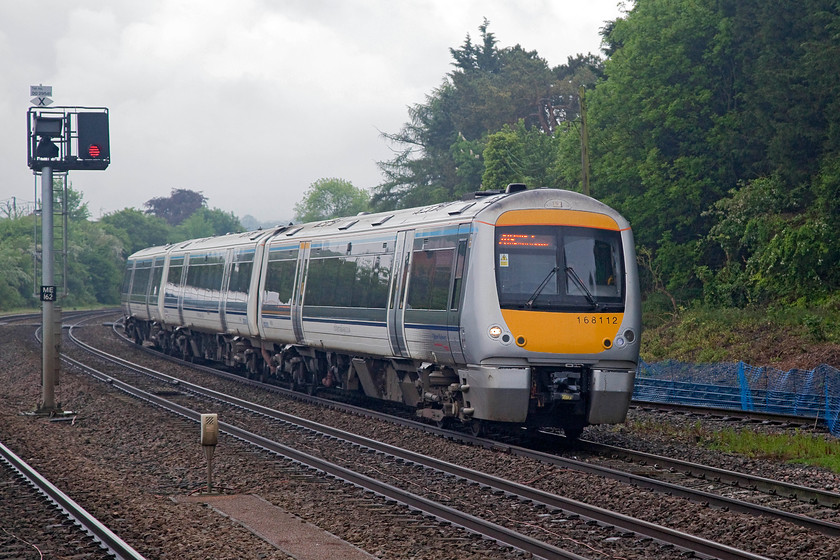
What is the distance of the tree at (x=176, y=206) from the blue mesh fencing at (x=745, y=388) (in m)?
126

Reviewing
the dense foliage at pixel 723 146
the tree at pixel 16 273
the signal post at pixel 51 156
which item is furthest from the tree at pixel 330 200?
the signal post at pixel 51 156

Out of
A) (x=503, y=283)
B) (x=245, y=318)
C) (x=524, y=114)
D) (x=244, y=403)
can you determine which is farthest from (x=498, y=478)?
(x=524, y=114)

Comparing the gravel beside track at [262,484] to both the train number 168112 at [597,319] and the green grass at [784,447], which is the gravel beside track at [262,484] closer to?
the green grass at [784,447]

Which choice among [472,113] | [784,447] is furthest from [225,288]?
[472,113]

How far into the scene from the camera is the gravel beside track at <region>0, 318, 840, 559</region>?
28.8 feet

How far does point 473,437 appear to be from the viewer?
1470 centimetres

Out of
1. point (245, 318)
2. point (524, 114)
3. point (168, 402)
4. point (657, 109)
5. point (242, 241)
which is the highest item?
point (524, 114)

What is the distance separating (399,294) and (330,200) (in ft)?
397

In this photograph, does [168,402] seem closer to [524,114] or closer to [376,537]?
[376,537]

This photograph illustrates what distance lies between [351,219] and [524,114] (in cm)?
4978

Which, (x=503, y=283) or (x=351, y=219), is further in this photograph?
(x=351, y=219)

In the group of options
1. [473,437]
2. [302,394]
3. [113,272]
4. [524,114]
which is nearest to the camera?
[473,437]

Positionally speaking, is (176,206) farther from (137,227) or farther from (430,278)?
(430,278)

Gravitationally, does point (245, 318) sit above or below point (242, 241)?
below
